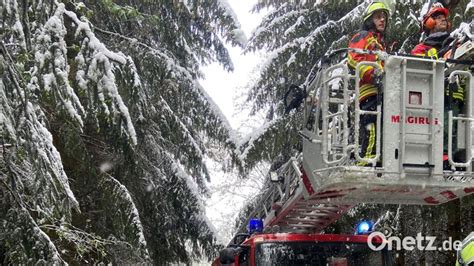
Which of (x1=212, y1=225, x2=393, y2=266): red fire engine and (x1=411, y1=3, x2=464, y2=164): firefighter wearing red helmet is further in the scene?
(x1=212, y1=225, x2=393, y2=266): red fire engine

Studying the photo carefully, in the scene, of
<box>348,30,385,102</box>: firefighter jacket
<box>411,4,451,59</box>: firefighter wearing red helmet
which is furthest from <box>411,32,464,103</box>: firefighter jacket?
<box>348,30,385,102</box>: firefighter jacket

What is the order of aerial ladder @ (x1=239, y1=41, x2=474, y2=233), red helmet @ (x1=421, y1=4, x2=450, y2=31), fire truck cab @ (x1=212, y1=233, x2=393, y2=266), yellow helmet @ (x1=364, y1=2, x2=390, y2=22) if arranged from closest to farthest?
aerial ladder @ (x1=239, y1=41, x2=474, y2=233)
yellow helmet @ (x1=364, y1=2, x2=390, y2=22)
red helmet @ (x1=421, y1=4, x2=450, y2=31)
fire truck cab @ (x1=212, y1=233, x2=393, y2=266)

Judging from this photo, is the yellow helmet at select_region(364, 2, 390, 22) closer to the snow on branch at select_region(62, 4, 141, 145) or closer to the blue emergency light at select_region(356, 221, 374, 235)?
the blue emergency light at select_region(356, 221, 374, 235)

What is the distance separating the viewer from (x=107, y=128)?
989 centimetres

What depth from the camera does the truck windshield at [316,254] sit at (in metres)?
7.11

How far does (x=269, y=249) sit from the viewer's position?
23.4ft

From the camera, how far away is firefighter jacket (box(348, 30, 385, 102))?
5980mm

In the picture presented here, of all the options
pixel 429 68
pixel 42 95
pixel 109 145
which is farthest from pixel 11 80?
pixel 109 145

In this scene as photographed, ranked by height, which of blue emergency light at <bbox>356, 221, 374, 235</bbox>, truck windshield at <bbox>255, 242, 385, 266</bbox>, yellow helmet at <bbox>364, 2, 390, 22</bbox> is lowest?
truck windshield at <bbox>255, 242, 385, 266</bbox>

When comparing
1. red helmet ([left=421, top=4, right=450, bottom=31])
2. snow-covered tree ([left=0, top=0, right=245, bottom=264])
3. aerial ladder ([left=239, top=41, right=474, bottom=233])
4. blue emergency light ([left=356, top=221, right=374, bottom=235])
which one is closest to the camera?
aerial ladder ([left=239, top=41, right=474, bottom=233])

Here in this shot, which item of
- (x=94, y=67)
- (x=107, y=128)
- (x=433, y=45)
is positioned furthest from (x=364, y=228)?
(x=107, y=128)

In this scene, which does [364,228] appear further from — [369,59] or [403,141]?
[369,59]

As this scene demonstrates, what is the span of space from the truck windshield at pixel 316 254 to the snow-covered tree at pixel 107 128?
192 cm

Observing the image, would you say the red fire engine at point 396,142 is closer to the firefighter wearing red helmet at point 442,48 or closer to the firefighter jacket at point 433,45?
the firefighter wearing red helmet at point 442,48
